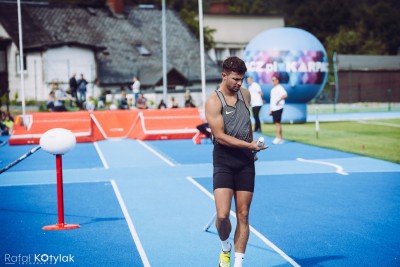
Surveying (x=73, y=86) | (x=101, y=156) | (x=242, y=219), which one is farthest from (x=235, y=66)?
(x=73, y=86)

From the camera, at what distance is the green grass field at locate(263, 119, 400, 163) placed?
1953 cm

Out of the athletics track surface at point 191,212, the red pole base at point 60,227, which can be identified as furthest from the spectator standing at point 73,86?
the red pole base at point 60,227

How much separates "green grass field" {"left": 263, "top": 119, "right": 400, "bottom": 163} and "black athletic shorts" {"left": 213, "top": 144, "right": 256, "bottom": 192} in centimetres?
1081

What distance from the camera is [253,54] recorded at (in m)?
32.4

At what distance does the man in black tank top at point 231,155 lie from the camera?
6.92 m

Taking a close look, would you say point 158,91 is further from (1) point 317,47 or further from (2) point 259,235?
(2) point 259,235

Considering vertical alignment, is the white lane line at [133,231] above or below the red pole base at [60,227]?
below

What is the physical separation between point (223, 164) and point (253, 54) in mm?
25772

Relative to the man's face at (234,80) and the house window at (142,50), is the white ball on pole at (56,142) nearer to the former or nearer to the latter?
the man's face at (234,80)

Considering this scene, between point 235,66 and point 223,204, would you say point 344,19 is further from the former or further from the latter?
point 223,204

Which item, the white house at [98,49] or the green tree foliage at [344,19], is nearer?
the white house at [98,49]

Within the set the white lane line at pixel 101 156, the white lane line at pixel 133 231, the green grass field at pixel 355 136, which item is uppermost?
the white lane line at pixel 133 231

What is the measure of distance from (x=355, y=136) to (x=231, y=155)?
18.2 m

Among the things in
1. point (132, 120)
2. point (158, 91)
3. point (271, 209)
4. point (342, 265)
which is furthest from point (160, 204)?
point (158, 91)
